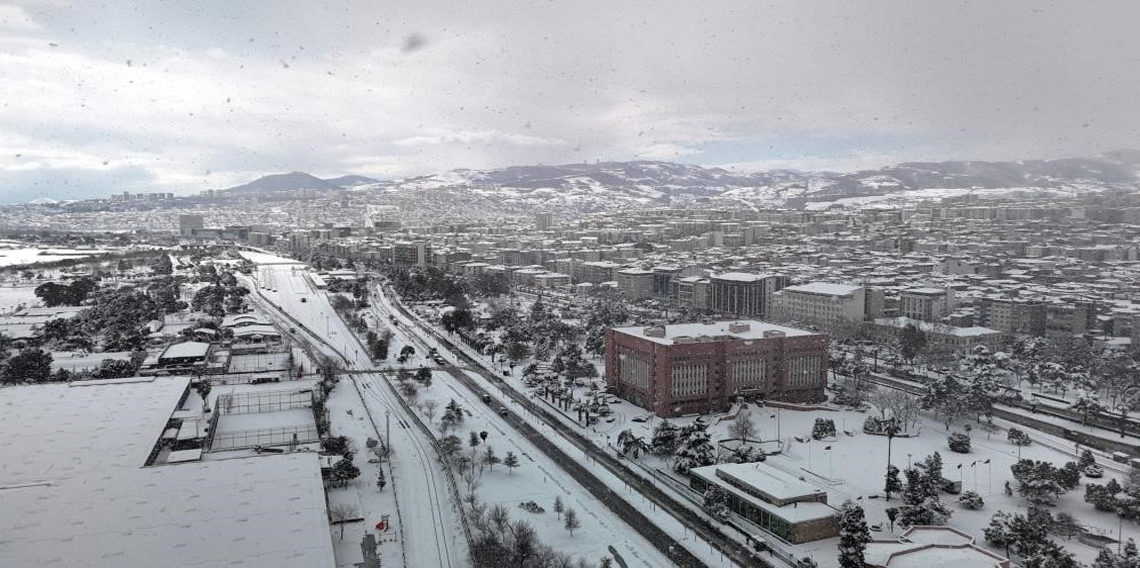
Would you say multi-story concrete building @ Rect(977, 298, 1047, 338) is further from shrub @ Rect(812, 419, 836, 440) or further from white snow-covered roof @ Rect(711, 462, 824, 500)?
white snow-covered roof @ Rect(711, 462, 824, 500)

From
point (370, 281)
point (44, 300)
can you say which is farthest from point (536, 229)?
point (44, 300)

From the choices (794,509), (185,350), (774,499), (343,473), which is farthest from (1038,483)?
(185,350)

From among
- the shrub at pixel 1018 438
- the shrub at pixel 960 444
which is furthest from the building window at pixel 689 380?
the shrub at pixel 1018 438

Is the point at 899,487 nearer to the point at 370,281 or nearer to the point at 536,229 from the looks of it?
the point at 370,281

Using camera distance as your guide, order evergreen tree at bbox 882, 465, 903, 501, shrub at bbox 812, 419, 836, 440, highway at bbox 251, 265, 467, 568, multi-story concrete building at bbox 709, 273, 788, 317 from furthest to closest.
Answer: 1. multi-story concrete building at bbox 709, 273, 788, 317
2. shrub at bbox 812, 419, 836, 440
3. evergreen tree at bbox 882, 465, 903, 501
4. highway at bbox 251, 265, 467, 568

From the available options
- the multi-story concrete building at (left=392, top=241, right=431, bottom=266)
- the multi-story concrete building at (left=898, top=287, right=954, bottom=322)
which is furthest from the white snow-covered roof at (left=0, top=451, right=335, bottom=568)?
the multi-story concrete building at (left=392, top=241, right=431, bottom=266)
